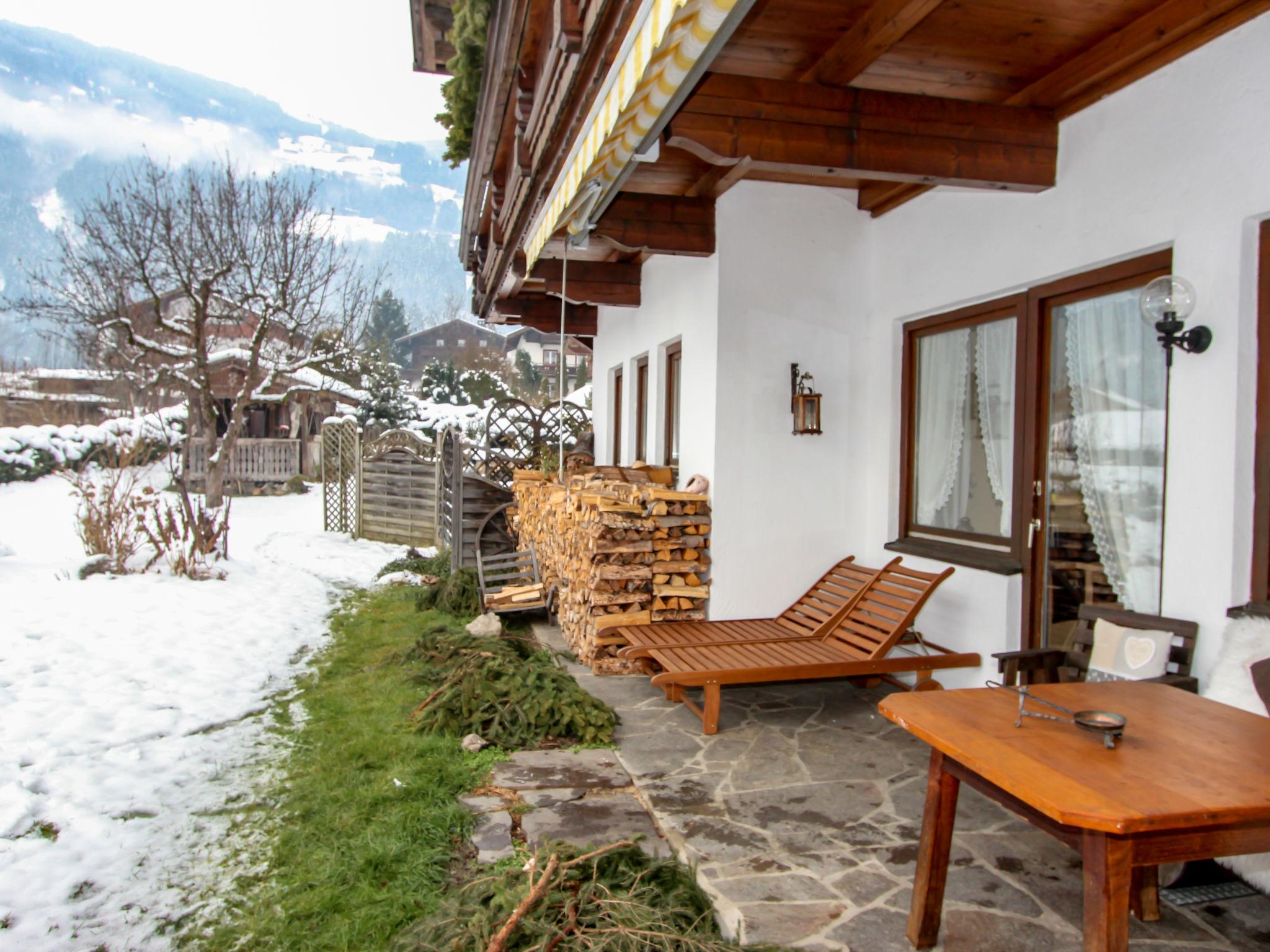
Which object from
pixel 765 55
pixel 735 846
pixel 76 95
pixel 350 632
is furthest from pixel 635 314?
pixel 76 95

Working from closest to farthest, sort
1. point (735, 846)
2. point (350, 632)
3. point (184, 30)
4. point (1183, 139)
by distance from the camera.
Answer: point (735, 846), point (1183, 139), point (350, 632), point (184, 30)

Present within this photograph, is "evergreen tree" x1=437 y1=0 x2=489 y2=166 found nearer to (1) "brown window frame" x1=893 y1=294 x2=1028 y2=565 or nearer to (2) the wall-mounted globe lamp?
(1) "brown window frame" x1=893 y1=294 x2=1028 y2=565

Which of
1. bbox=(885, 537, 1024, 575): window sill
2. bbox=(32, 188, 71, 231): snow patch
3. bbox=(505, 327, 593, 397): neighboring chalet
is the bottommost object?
bbox=(885, 537, 1024, 575): window sill

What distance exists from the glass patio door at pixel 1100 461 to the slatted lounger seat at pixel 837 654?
0.64 m

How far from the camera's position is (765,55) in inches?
150

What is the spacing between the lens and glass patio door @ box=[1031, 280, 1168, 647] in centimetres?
385

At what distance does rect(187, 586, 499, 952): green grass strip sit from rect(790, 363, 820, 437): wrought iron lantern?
2.96 m

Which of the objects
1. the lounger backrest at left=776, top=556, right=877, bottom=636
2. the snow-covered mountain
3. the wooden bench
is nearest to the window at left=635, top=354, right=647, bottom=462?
the lounger backrest at left=776, top=556, right=877, bottom=636

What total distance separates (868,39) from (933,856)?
310cm

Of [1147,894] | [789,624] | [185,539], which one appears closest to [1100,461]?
[1147,894]

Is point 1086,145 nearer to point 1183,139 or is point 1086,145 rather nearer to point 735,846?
point 1183,139

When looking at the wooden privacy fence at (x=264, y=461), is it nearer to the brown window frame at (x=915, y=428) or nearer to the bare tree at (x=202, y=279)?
the bare tree at (x=202, y=279)

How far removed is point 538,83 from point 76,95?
560 feet

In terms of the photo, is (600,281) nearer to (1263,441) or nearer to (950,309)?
(950,309)
